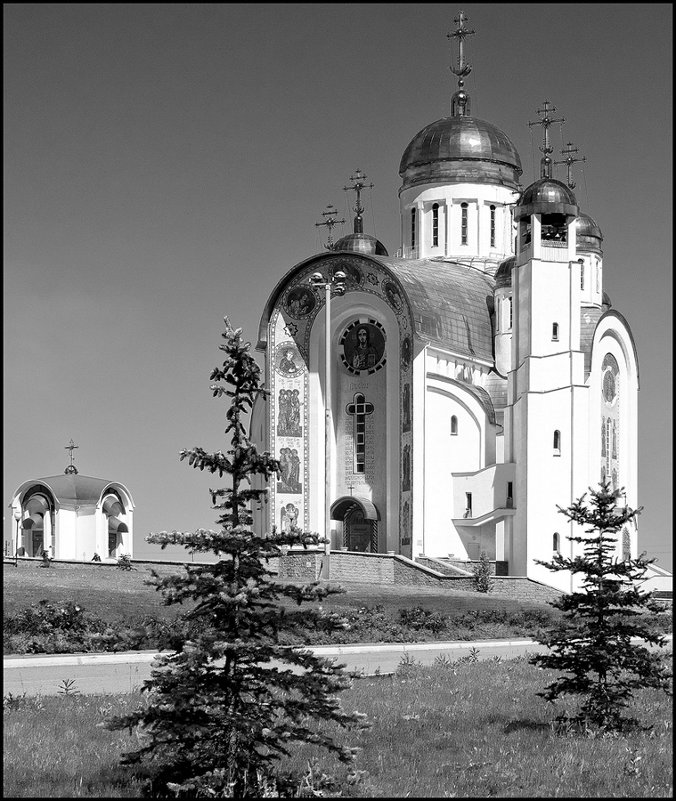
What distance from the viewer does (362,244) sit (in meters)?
53.0

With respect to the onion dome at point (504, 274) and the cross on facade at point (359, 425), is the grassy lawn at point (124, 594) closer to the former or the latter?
the cross on facade at point (359, 425)

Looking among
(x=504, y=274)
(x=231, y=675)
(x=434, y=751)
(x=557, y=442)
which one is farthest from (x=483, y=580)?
(x=231, y=675)

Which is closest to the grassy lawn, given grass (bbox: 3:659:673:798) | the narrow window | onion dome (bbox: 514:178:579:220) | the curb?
the curb

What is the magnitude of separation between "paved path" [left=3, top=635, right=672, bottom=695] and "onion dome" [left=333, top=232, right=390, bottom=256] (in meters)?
34.0

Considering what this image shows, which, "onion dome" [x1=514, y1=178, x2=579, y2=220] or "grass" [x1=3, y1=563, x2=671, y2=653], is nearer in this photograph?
"grass" [x1=3, y1=563, x2=671, y2=653]

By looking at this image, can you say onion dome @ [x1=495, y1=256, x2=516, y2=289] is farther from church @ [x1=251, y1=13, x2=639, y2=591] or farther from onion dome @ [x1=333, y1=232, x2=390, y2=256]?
onion dome @ [x1=333, y1=232, x2=390, y2=256]

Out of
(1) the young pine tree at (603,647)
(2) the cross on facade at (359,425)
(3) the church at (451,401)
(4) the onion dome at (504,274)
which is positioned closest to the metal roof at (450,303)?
(3) the church at (451,401)

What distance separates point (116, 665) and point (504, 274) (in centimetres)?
3166

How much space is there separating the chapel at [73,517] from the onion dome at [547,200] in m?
18.7

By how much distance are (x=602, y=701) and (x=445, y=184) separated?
39.4 m

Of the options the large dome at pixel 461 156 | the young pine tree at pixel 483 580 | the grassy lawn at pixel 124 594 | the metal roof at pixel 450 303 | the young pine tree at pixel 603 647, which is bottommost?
the young pine tree at pixel 483 580

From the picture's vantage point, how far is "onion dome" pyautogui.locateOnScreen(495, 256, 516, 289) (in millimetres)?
44812

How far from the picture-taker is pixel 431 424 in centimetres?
4191

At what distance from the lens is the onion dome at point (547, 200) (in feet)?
137
